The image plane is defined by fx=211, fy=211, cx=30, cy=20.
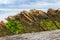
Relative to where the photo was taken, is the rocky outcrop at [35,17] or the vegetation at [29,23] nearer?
the vegetation at [29,23]

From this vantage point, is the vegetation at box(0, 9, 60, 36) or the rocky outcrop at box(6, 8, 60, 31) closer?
the vegetation at box(0, 9, 60, 36)

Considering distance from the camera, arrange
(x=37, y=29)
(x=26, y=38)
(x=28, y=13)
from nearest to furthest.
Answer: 1. (x=26, y=38)
2. (x=37, y=29)
3. (x=28, y=13)

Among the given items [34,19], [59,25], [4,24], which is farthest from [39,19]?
[4,24]

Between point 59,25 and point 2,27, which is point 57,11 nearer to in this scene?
point 59,25

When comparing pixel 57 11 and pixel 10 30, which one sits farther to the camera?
pixel 57 11

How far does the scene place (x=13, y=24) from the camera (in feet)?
35.8

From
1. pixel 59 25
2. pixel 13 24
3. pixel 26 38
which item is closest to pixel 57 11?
pixel 59 25

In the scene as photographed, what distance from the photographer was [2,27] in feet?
36.4

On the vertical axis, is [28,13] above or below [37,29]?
above

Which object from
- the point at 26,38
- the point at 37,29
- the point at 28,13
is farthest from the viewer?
the point at 28,13

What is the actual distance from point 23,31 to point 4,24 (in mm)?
1090

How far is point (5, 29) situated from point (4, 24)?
0.27m

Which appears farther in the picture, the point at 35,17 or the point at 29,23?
the point at 35,17

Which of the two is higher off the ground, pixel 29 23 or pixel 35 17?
pixel 35 17
